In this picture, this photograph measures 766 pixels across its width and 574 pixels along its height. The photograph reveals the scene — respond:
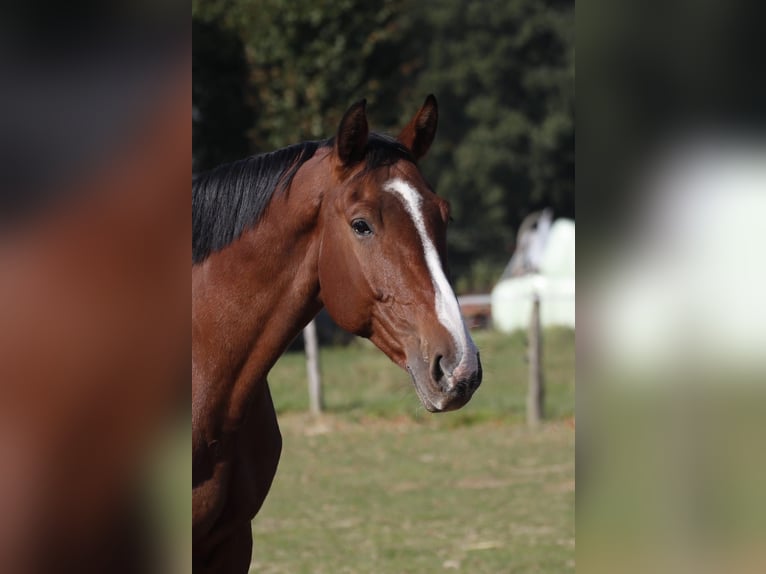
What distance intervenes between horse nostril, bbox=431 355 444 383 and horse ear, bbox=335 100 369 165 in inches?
24.4

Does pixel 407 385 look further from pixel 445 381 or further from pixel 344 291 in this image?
pixel 445 381

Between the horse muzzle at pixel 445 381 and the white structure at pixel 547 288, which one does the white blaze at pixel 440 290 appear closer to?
the horse muzzle at pixel 445 381

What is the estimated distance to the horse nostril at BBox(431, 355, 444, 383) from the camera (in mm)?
2191

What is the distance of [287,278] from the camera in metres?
2.50

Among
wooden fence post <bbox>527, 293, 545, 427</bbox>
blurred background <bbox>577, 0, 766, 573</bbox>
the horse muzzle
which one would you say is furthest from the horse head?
wooden fence post <bbox>527, 293, 545, 427</bbox>

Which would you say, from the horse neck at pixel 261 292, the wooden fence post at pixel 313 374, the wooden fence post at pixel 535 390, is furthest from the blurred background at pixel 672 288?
the wooden fence post at pixel 313 374

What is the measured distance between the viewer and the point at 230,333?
8.09ft

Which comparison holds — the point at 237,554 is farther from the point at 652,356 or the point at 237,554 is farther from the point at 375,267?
the point at 652,356

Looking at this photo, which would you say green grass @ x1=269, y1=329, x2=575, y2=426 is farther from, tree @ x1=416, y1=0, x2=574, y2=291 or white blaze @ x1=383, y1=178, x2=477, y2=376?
tree @ x1=416, y1=0, x2=574, y2=291

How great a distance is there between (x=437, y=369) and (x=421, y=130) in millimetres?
842

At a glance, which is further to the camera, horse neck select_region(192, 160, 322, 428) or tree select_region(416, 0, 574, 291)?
tree select_region(416, 0, 574, 291)

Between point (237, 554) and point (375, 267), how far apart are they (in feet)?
3.16

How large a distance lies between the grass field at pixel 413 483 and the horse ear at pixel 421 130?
0.75m

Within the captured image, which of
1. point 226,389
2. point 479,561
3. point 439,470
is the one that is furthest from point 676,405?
point 439,470
